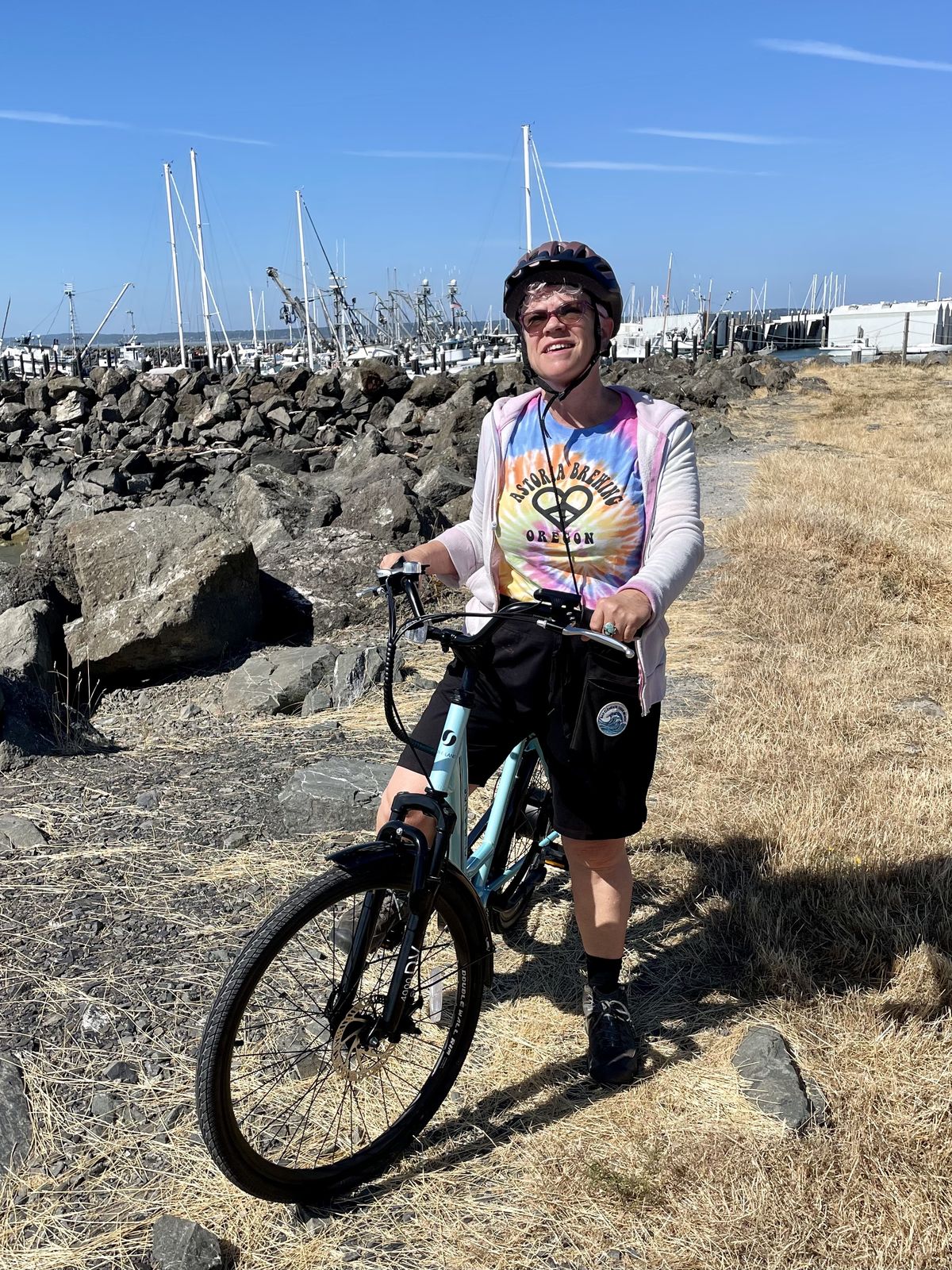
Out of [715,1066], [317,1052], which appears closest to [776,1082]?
[715,1066]

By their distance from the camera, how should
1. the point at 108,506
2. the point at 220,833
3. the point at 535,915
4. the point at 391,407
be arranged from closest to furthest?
the point at 535,915 → the point at 220,833 → the point at 108,506 → the point at 391,407

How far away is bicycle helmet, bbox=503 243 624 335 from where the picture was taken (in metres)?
2.58

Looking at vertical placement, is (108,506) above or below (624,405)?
below

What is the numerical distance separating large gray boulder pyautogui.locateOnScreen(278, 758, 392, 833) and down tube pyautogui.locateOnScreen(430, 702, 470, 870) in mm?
1838

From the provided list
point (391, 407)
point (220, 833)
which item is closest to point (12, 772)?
point (220, 833)

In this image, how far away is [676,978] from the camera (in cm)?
342

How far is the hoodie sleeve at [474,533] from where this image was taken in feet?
9.23

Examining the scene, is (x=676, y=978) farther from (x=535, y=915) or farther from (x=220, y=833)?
(x=220, y=833)

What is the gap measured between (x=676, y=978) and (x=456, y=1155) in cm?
102

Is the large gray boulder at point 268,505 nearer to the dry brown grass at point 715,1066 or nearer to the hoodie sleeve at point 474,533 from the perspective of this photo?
the dry brown grass at point 715,1066

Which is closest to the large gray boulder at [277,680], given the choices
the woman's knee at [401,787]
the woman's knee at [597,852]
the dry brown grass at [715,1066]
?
the dry brown grass at [715,1066]

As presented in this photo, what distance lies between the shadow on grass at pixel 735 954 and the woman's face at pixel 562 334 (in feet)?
6.14

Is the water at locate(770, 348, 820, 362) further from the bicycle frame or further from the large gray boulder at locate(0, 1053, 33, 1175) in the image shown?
the large gray boulder at locate(0, 1053, 33, 1175)

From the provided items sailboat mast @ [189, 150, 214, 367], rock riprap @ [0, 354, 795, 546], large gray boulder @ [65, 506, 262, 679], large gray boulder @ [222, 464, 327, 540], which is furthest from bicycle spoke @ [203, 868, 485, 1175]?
sailboat mast @ [189, 150, 214, 367]
